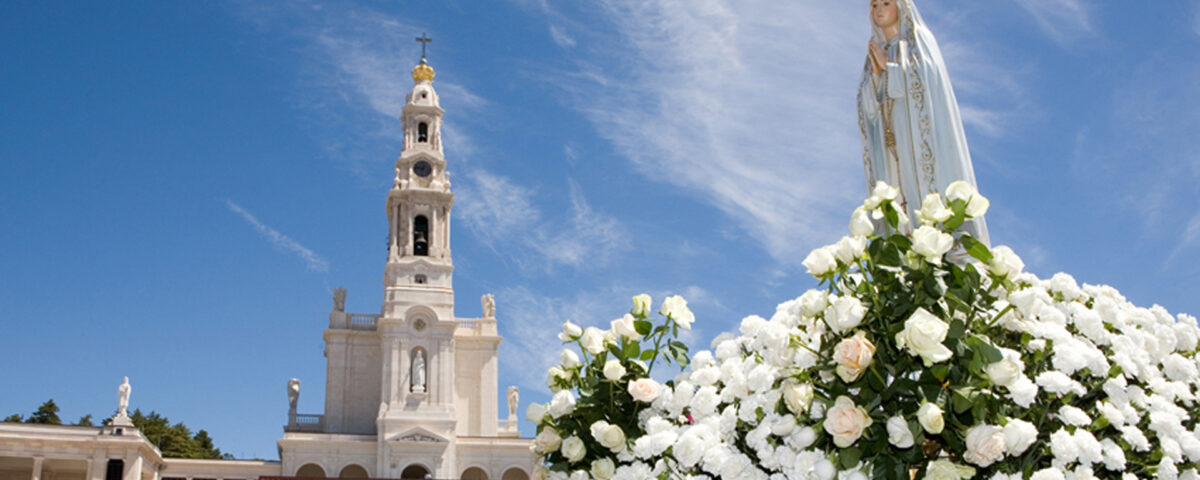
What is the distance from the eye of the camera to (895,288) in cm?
607

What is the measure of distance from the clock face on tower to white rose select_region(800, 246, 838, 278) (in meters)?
62.3

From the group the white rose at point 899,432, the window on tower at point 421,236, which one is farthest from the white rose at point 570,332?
the window on tower at point 421,236

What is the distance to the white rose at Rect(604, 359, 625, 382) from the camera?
777cm

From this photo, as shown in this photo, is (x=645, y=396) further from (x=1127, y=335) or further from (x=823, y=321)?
(x=1127, y=335)

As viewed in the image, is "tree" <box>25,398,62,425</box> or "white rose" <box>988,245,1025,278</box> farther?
"tree" <box>25,398,62,425</box>

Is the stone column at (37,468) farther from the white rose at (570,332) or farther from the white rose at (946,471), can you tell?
the white rose at (946,471)

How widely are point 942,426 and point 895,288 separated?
2.62 feet

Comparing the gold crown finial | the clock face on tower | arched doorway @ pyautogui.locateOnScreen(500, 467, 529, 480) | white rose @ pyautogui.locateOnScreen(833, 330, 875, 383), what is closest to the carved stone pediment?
arched doorway @ pyautogui.locateOnScreen(500, 467, 529, 480)

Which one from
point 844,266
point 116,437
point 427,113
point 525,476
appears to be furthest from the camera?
point 427,113

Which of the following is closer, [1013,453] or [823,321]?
[1013,453]

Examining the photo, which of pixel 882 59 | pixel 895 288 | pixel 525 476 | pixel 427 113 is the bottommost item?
pixel 895 288

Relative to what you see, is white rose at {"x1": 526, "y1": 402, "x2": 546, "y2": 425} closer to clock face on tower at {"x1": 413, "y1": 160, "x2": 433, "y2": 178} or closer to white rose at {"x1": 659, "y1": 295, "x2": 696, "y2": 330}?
white rose at {"x1": 659, "y1": 295, "x2": 696, "y2": 330}

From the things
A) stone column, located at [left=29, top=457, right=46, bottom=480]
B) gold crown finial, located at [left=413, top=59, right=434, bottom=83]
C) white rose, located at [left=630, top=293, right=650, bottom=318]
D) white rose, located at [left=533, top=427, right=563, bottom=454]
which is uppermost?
gold crown finial, located at [left=413, top=59, right=434, bottom=83]

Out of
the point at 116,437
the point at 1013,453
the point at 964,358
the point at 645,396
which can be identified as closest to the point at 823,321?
the point at 964,358
